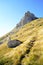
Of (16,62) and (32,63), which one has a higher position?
(16,62)

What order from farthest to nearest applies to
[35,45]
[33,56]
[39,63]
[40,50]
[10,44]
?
[10,44], [35,45], [40,50], [33,56], [39,63]

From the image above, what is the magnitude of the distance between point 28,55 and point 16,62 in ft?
29.2

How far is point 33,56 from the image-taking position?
94688 mm

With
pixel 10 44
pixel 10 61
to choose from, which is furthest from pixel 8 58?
pixel 10 44

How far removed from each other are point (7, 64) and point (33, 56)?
50.5ft

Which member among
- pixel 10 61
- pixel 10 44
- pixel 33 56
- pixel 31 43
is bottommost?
pixel 33 56

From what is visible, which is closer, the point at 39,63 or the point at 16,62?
the point at 39,63

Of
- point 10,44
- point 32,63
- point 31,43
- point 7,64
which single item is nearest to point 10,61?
point 7,64

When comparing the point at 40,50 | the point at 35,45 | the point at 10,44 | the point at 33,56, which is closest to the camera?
the point at 33,56

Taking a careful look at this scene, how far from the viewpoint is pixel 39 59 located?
Result: 89938 mm

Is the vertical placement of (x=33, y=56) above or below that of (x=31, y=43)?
below

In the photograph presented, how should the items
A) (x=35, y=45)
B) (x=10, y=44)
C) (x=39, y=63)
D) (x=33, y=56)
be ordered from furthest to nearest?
(x=10, y=44) < (x=35, y=45) < (x=33, y=56) < (x=39, y=63)

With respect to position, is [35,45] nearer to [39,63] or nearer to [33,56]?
[33,56]

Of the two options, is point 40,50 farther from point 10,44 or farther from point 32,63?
point 10,44
